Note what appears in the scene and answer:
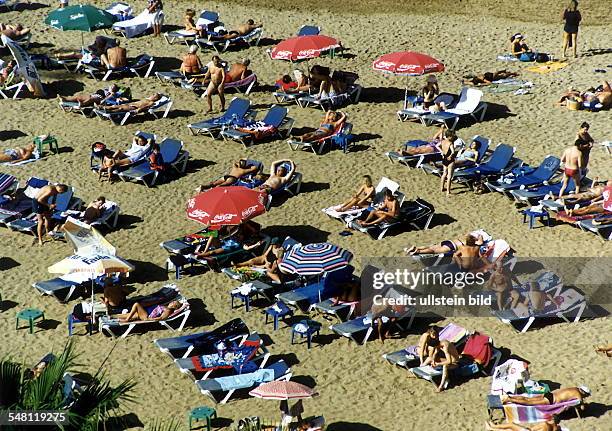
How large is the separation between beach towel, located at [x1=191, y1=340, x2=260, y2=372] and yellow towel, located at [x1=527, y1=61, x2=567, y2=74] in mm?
13298

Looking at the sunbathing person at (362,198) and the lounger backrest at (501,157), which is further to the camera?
the lounger backrest at (501,157)

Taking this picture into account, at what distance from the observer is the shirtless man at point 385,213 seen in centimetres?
2038

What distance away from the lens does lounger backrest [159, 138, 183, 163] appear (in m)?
23.0

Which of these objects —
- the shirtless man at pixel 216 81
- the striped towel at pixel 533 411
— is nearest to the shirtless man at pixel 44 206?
the shirtless man at pixel 216 81

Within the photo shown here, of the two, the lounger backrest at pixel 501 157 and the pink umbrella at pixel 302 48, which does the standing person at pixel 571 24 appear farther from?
the lounger backrest at pixel 501 157

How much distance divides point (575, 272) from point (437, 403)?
4.51 meters

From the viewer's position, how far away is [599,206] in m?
20.3

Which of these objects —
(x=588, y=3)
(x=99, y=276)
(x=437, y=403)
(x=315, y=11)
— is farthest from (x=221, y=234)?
(x=588, y=3)

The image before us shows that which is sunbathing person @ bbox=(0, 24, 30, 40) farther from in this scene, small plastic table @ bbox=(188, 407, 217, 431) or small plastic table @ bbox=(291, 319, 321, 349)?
small plastic table @ bbox=(188, 407, 217, 431)

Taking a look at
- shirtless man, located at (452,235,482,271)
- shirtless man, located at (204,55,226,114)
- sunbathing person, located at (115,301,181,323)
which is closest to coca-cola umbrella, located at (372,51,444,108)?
shirtless man, located at (204,55,226,114)

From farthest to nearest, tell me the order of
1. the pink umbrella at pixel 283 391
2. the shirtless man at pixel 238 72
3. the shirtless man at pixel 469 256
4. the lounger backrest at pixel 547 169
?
1. the shirtless man at pixel 238 72
2. the lounger backrest at pixel 547 169
3. the shirtless man at pixel 469 256
4. the pink umbrella at pixel 283 391

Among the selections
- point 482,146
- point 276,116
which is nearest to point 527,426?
point 482,146

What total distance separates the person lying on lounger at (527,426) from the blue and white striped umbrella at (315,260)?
12.8ft

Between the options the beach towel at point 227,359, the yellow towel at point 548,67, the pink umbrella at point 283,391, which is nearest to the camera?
the pink umbrella at point 283,391
